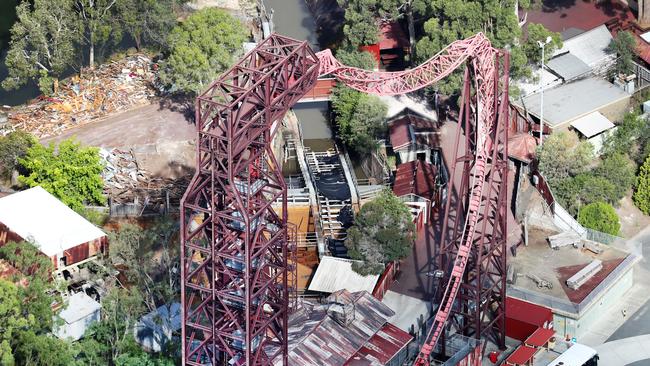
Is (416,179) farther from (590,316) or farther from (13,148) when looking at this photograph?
(13,148)

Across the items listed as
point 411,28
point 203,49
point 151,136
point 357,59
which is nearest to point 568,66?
point 411,28

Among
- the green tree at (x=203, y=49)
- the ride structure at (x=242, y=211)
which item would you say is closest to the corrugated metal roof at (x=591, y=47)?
the green tree at (x=203, y=49)

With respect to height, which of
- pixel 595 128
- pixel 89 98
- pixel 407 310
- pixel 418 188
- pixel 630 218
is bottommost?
pixel 407 310

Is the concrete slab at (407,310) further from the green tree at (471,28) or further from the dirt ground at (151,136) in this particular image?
the green tree at (471,28)

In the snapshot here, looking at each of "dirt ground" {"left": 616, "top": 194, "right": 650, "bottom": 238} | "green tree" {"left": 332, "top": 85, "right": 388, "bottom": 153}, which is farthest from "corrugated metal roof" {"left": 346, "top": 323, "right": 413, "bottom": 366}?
"green tree" {"left": 332, "top": 85, "right": 388, "bottom": 153}

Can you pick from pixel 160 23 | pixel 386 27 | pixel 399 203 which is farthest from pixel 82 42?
Answer: pixel 399 203
